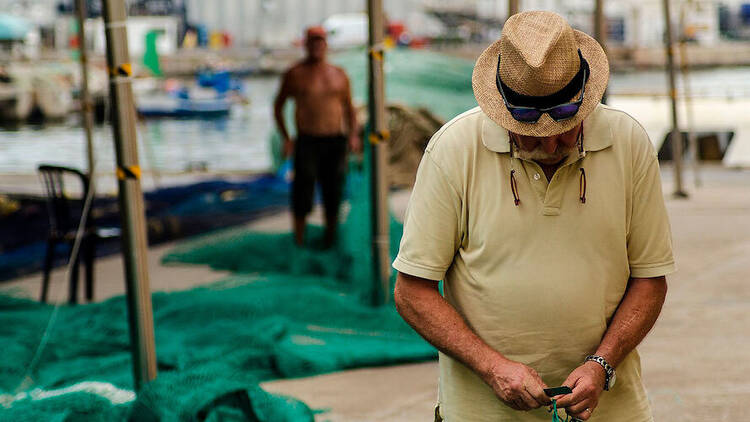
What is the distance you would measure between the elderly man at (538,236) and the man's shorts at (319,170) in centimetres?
641

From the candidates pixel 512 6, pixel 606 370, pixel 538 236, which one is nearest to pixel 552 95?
pixel 538 236

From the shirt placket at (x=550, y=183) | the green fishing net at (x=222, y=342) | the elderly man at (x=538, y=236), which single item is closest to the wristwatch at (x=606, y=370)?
the elderly man at (x=538, y=236)

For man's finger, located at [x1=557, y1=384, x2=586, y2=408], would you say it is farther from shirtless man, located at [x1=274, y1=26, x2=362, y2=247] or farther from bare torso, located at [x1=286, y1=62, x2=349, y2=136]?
bare torso, located at [x1=286, y1=62, x2=349, y2=136]

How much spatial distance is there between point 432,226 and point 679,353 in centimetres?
379

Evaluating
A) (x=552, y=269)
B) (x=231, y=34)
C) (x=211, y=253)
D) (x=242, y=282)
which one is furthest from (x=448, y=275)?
(x=231, y=34)

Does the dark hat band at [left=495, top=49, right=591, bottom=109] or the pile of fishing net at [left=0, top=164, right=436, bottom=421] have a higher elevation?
the dark hat band at [left=495, top=49, right=591, bottom=109]

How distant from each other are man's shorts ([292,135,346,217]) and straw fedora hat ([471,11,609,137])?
257 inches

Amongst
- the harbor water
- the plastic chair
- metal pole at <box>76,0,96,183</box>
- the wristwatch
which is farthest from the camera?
the harbor water

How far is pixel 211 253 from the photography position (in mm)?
8641

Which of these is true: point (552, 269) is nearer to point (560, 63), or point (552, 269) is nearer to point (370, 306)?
point (560, 63)

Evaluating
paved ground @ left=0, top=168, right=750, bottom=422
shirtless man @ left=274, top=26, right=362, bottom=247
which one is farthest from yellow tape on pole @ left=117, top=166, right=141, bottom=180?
shirtless man @ left=274, top=26, right=362, bottom=247

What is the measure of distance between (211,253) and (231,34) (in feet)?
329

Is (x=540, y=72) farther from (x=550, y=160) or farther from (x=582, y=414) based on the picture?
(x=582, y=414)

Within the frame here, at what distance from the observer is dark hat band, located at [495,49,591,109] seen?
228 cm
